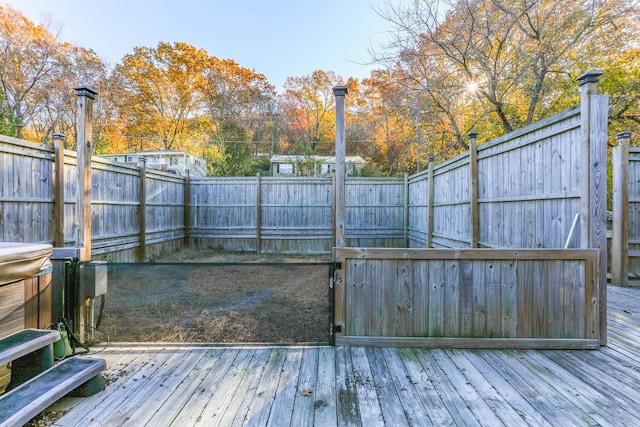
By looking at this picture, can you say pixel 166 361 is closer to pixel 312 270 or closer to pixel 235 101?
pixel 312 270

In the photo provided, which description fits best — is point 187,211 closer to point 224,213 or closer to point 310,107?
point 224,213

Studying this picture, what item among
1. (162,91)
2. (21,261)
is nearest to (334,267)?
(21,261)

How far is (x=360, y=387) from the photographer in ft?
6.29

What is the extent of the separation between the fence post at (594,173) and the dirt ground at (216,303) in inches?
83.2

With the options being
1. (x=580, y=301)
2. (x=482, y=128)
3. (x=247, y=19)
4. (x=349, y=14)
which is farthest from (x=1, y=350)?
(x=247, y=19)

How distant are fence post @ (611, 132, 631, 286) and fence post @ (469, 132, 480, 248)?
217 cm

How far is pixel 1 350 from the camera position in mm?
1565

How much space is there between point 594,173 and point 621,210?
3.18m

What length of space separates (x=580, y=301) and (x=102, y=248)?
658 cm

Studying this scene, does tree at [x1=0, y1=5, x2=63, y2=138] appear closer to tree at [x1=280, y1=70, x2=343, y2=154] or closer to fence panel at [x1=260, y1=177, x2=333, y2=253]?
tree at [x1=280, y1=70, x2=343, y2=154]

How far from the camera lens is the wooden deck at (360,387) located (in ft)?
5.34

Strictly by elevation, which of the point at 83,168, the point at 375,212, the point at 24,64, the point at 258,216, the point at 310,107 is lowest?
the point at 258,216

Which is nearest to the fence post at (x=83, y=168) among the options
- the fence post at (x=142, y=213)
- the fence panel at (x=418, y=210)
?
the fence post at (x=142, y=213)

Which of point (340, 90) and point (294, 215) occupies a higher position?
point (340, 90)
